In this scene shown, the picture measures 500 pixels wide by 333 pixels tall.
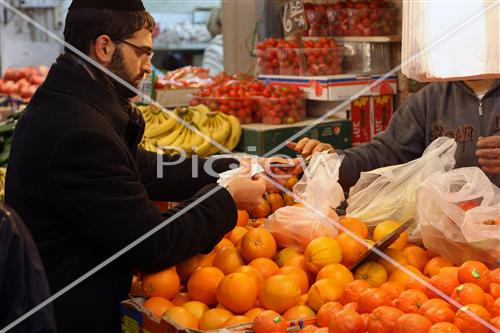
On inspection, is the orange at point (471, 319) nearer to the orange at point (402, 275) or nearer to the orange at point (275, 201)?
the orange at point (402, 275)

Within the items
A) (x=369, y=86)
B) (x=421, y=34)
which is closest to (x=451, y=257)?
(x=421, y=34)

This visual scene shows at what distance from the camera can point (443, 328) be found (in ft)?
5.77

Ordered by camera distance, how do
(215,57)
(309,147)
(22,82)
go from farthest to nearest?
(215,57) < (22,82) < (309,147)

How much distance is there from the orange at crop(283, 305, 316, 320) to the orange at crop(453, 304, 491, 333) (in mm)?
427

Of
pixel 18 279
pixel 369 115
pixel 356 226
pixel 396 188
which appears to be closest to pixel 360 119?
pixel 369 115

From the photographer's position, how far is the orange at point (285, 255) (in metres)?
2.47

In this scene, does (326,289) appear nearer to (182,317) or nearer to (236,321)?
(236,321)

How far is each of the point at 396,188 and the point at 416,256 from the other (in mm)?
501

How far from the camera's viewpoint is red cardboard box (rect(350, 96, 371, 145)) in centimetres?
530

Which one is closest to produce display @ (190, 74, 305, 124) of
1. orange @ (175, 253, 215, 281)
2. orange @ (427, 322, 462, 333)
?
orange @ (175, 253, 215, 281)

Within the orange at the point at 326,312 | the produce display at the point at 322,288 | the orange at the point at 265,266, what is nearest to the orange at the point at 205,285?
the produce display at the point at 322,288

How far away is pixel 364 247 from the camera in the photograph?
2389 millimetres

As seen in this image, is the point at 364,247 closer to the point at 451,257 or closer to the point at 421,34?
the point at 451,257

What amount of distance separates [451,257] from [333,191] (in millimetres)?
554
